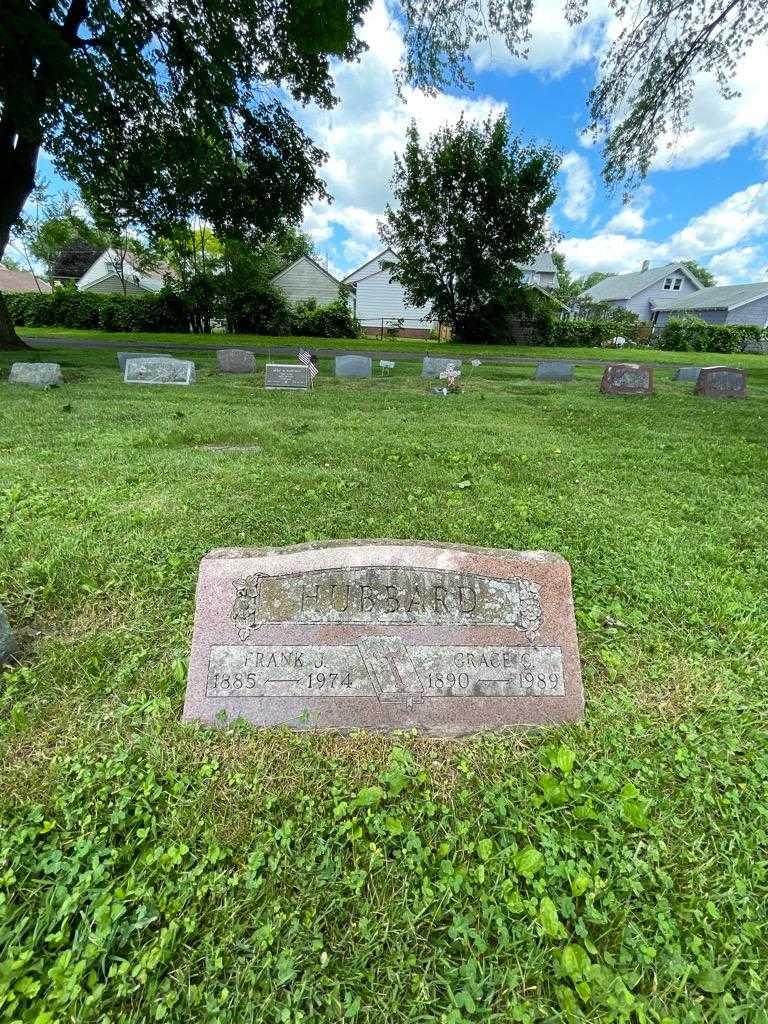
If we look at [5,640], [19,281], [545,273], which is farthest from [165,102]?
[19,281]

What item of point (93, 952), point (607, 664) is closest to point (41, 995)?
point (93, 952)

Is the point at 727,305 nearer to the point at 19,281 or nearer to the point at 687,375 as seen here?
the point at 687,375

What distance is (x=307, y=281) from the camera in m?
39.8

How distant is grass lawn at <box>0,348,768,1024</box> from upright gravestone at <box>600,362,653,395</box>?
32.1ft

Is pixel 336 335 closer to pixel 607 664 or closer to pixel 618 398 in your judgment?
pixel 618 398

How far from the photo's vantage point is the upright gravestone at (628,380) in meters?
12.0

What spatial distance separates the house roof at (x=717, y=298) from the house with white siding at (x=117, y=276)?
4865cm

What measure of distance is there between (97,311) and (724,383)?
110ft

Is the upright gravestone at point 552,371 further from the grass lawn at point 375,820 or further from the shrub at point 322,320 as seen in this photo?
the shrub at point 322,320

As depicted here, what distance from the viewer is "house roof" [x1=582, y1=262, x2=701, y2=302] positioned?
50406 mm

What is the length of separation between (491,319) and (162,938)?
34.5 meters

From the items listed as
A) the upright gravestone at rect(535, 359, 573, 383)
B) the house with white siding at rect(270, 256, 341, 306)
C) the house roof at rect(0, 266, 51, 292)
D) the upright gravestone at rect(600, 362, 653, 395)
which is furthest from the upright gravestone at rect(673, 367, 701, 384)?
the house roof at rect(0, 266, 51, 292)

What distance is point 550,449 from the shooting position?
19.8 ft

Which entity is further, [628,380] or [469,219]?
[469,219]
